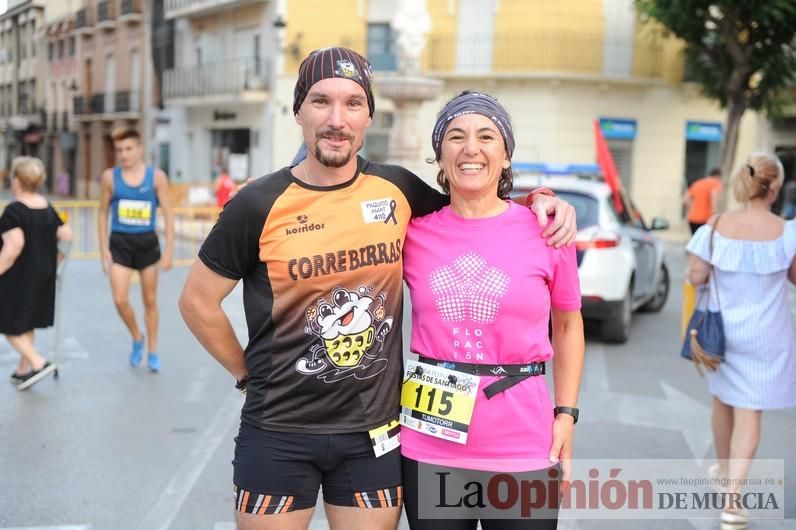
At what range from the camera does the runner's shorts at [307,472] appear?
2846 millimetres

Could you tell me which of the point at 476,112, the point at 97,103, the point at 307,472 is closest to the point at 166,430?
the point at 307,472

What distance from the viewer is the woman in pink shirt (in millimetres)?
2824

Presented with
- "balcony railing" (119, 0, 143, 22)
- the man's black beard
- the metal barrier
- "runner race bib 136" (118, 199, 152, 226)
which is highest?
Result: "balcony railing" (119, 0, 143, 22)

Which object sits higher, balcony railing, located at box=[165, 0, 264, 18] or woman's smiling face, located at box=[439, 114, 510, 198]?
balcony railing, located at box=[165, 0, 264, 18]

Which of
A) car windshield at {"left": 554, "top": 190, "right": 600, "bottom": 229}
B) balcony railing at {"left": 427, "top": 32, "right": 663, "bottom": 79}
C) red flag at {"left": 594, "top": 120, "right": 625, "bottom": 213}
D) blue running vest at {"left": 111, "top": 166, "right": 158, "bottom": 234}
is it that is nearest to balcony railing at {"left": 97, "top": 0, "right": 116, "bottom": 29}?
balcony railing at {"left": 427, "top": 32, "right": 663, "bottom": 79}

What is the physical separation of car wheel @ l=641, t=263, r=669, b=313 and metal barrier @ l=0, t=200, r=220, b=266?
8.76 metres

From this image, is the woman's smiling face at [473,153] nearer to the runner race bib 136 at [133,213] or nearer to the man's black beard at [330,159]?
the man's black beard at [330,159]

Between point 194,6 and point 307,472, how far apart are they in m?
36.2

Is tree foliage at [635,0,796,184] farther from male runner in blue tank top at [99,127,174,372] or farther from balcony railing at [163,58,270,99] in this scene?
male runner in blue tank top at [99,127,174,372]

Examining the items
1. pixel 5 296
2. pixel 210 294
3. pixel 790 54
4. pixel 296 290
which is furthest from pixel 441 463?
pixel 790 54

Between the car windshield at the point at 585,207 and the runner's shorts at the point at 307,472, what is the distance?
675 cm

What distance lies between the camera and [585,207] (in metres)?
9.41

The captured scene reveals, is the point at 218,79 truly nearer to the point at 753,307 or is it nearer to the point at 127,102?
the point at 127,102

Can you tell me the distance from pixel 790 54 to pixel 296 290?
25.5m
